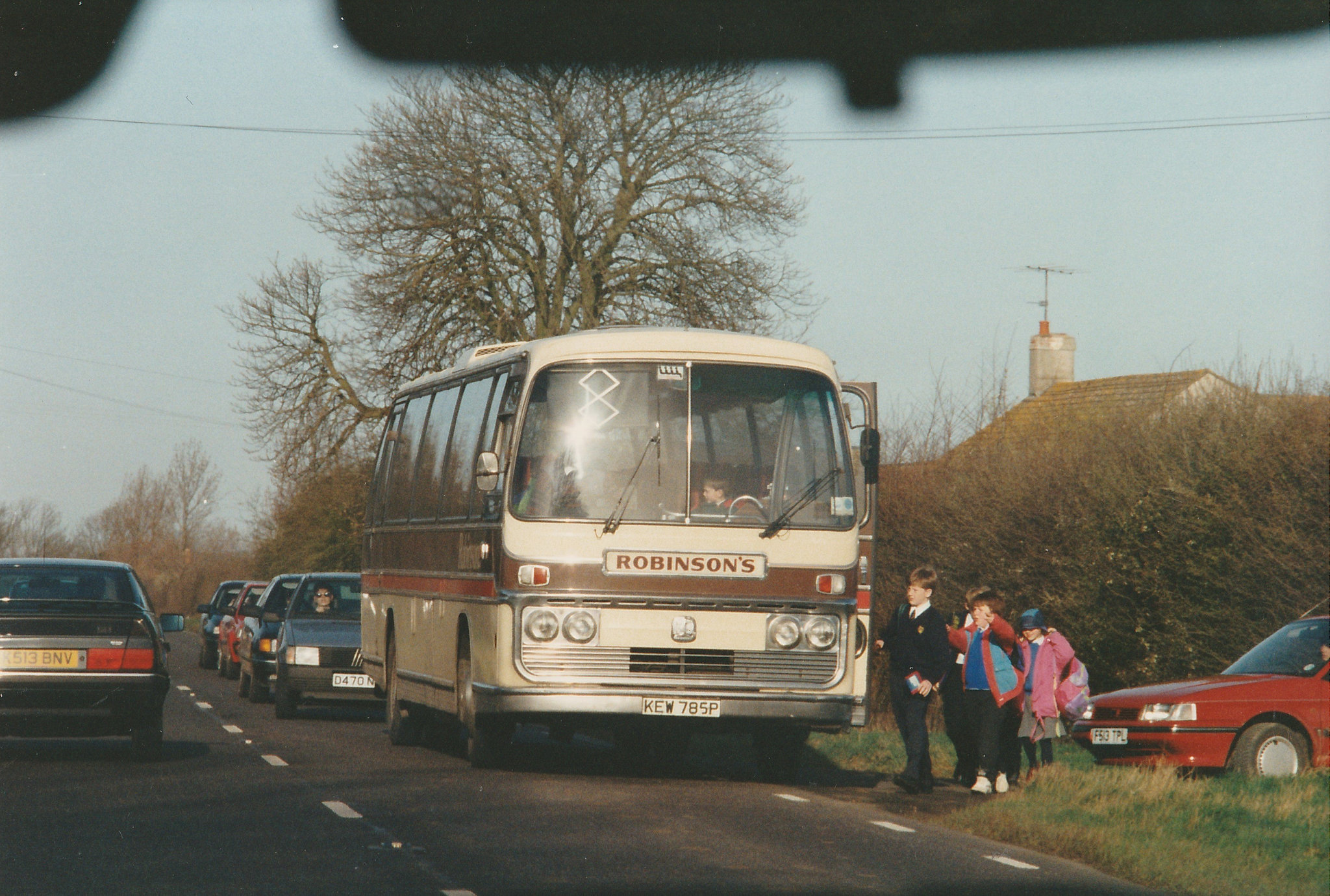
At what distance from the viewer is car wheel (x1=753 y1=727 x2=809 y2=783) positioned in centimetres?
1459

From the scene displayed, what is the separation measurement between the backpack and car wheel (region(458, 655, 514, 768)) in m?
5.33

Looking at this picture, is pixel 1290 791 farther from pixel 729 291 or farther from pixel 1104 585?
pixel 729 291

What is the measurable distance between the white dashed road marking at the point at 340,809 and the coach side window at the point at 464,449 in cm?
358

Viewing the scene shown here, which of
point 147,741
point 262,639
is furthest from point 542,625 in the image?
point 262,639

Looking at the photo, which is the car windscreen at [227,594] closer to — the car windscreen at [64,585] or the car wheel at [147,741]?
the car windscreen at [64,585]

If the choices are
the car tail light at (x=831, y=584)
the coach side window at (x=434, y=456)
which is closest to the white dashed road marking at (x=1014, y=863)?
the car tail light at (x=831, y=584)

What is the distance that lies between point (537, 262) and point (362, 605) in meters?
19.1

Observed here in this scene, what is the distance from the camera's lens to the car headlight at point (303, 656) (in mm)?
20625

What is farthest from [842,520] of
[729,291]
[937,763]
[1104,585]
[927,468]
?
[729,291]

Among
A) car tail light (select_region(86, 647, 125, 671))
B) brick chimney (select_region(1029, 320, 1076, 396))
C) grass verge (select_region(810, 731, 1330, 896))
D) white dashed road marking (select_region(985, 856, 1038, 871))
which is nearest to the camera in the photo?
grass verge (select_region(810, 731, 1330, 896))

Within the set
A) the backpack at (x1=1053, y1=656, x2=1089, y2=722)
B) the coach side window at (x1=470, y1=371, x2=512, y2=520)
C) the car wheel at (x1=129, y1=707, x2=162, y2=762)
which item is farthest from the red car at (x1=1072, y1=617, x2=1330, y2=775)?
the car wheel at (x1=129, y1=707, x2=162, y2=762)

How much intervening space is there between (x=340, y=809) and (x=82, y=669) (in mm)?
3475

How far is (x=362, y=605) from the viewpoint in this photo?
66.2 feet

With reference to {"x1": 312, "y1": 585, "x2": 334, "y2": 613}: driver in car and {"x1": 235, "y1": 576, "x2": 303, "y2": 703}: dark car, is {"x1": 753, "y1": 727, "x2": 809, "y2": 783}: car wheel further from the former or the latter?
{"x1": 235, "y1": 576, "x2": 303, "y2": 703}: dark car
